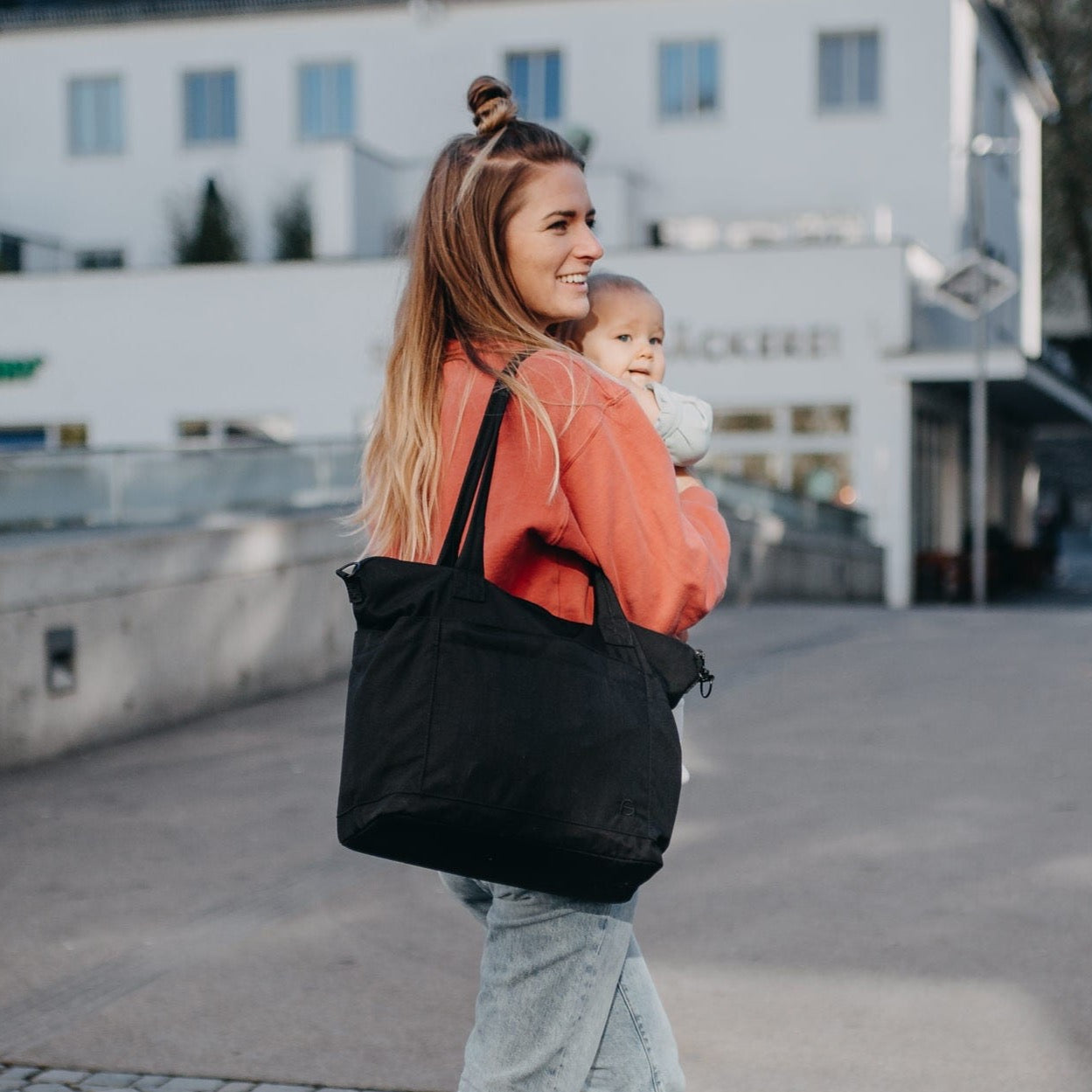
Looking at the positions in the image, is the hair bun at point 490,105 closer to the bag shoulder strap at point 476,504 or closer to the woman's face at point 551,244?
the woman's face at point 551,244

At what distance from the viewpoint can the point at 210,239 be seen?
2959 centimetres

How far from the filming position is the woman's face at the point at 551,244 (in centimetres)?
243

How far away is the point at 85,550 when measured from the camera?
768 centimetres

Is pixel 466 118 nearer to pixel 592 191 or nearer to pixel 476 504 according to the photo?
pixel 592 191

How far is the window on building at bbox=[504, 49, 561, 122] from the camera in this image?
30766 millimetres

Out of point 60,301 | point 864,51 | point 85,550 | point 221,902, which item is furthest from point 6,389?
point 221,902

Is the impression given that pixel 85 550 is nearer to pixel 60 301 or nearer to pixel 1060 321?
pixel 60 301

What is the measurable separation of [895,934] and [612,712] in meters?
2.70

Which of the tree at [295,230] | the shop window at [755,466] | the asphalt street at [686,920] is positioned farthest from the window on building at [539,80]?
the asphalt street at [686,920]

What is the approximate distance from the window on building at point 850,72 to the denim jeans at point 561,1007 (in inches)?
1134

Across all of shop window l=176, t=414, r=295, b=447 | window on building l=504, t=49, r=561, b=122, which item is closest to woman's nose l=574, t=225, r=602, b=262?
shop window l=176, t=414, r=295, b=447

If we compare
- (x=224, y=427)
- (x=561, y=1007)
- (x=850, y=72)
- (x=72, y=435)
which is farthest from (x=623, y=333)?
(x=850, y=72)

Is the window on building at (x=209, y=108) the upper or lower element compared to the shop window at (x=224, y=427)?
upper

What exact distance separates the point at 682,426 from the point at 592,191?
28091 millimetres
